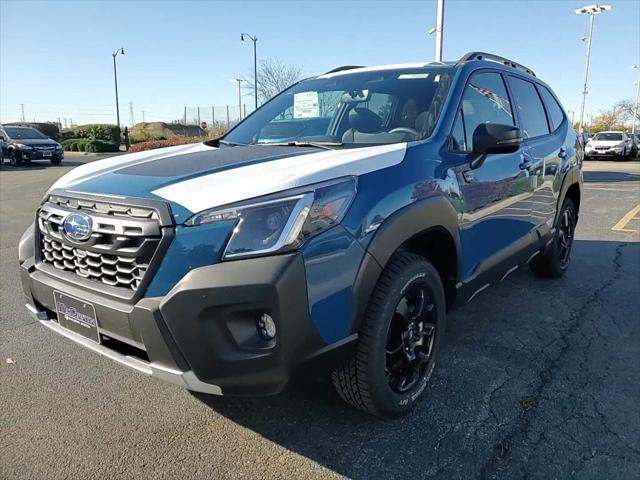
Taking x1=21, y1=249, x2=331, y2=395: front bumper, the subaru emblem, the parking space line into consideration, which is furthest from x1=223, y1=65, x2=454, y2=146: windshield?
the parking space line

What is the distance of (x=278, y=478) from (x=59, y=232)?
1462mm

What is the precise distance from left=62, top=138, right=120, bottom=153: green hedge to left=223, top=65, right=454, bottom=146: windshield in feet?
104

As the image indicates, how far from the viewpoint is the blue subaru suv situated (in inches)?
73.0

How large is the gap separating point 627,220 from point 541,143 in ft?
18.0

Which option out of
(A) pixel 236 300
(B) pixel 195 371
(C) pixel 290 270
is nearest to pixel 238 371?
(B) pixel 195 371

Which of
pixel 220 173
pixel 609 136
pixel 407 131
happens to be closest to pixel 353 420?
pixel 220 173

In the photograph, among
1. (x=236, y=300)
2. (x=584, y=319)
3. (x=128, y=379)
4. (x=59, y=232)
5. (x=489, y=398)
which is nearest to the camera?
(x=236, y=300)

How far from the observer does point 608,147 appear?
2553 centimetres

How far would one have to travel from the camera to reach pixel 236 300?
1793mm

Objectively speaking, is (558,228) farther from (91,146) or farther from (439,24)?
(91,146)

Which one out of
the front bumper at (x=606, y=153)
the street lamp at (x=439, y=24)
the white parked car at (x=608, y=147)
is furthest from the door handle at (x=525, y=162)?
the front bumper at (x=606, y=153)

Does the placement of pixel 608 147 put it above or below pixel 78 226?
below

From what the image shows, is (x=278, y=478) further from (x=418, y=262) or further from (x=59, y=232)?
(x=59, y=232)

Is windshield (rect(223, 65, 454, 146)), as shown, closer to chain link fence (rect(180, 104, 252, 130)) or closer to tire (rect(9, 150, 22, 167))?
tire (rect(9, 150, 22, 167))
